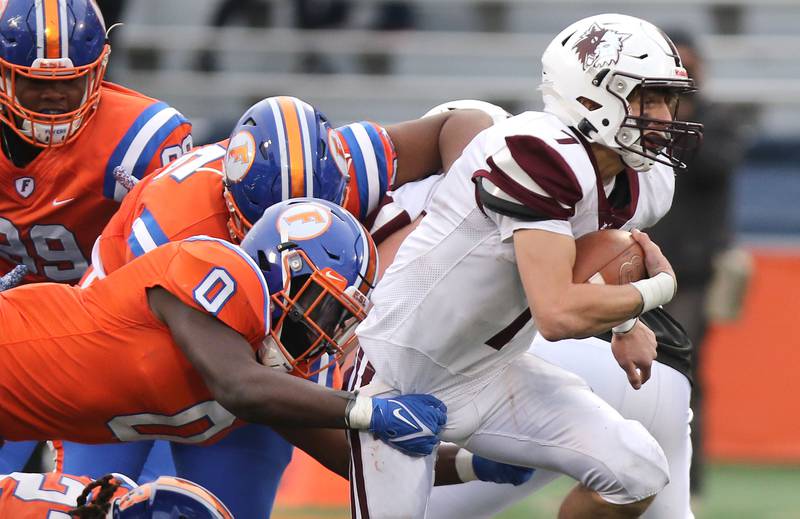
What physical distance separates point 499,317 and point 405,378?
29cm

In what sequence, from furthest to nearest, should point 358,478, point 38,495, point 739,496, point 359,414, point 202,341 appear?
point 739,496
point 358,478
point 38,495
point 359,414
point 202,341

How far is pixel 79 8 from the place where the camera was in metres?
4.37

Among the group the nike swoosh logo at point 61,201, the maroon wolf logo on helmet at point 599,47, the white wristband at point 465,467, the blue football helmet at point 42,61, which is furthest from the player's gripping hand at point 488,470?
the blue football helmet at point 42,61

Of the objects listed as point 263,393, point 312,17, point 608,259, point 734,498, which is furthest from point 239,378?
point 312,17

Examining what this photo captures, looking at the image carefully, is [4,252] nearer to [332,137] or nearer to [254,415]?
[332,137]

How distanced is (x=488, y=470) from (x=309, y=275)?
863mm

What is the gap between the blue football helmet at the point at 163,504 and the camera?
3418mm

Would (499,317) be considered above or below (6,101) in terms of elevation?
below

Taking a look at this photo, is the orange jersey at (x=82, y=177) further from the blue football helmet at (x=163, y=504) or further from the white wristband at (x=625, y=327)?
the white wristband at (x=625, y=327)

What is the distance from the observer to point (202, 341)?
3.24 m

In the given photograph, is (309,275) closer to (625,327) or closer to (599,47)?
(625,327)

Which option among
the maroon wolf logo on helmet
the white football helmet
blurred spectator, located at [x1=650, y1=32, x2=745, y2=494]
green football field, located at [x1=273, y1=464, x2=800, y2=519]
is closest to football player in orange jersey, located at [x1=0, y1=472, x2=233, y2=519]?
the white football helmet

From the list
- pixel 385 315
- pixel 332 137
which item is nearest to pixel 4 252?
pixel 332 137

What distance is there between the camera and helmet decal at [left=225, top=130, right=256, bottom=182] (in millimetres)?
3797
